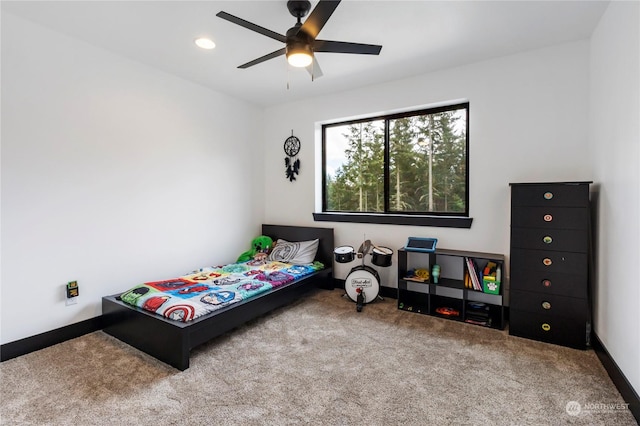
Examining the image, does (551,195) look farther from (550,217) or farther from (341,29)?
(341,29)

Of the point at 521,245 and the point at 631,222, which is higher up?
the point at 631,222

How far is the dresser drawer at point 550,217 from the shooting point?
7.63 feet

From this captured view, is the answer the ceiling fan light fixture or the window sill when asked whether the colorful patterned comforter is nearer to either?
the window sill

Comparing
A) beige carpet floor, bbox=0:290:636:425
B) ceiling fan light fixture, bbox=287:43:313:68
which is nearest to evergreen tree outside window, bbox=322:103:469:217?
beige carpet floor, bbox=0:290:636:425

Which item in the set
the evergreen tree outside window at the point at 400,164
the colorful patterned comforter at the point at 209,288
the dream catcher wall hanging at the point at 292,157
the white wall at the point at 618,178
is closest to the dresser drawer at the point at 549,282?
the white wall at the point at 618,178

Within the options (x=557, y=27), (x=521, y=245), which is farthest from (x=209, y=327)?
(x=557, y=27)

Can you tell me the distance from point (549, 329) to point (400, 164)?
2.13 m

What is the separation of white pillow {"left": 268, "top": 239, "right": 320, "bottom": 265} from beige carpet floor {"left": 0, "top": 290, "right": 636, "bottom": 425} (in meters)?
1.22

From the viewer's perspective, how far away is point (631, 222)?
175 cm

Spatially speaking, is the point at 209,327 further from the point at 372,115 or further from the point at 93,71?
the point at 372,115

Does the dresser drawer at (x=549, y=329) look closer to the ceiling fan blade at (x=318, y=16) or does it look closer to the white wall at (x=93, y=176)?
the ceiling fan blade at (x=318, y=16)

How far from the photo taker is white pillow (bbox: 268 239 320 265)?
384 centimetres

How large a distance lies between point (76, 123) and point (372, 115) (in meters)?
3.00

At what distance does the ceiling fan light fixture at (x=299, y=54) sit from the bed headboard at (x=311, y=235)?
224cm
